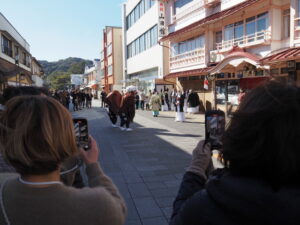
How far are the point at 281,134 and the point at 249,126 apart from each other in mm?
111

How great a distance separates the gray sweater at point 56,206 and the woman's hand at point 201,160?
0.46 metres

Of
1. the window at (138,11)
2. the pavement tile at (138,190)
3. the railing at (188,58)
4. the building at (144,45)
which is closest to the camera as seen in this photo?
the pavement tile at (138,190)

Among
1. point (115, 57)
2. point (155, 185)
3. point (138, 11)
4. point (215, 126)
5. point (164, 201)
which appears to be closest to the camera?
point (215, 126)

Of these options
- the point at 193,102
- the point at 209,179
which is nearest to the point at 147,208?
the point at 209,179

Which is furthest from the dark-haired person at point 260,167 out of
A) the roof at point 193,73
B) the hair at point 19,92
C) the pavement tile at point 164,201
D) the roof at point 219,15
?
the roof at point 193,73

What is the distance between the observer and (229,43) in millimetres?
15695

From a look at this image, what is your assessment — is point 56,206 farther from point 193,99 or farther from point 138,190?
point 193,99

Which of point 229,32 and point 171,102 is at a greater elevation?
point 229,32

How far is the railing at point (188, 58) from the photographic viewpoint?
18366 millimetres

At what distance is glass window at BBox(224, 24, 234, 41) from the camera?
15575 millimetres

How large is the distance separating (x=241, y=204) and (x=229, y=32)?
16137 mm

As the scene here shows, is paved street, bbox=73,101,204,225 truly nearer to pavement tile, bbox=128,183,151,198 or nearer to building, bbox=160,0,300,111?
pavement tile, bbox=128,183,151,198

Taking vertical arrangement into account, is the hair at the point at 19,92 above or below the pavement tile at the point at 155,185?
above

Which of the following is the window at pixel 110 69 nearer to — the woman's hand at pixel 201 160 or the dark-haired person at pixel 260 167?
the woman's hand at pixel 201 160
